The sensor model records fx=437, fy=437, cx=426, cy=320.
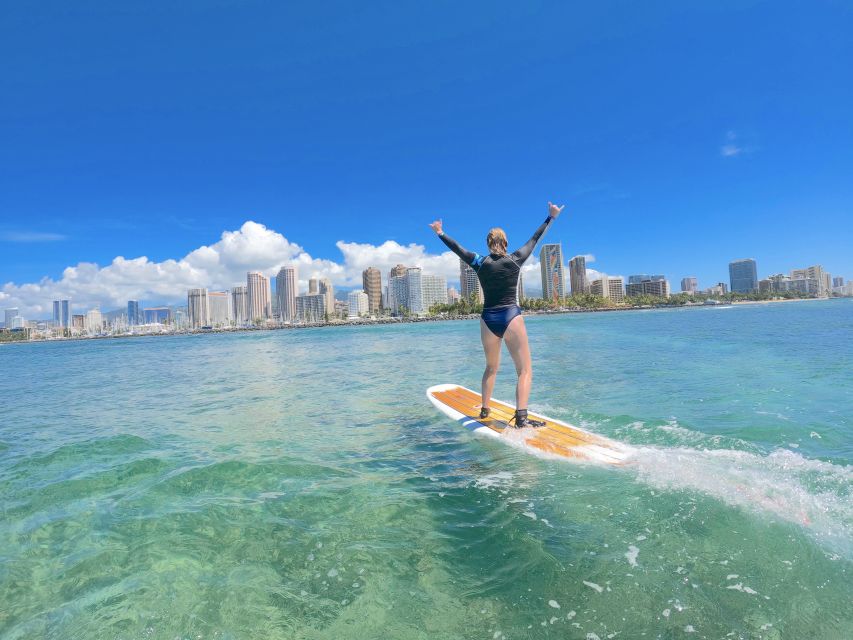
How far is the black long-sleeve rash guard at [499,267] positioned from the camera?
7207mm

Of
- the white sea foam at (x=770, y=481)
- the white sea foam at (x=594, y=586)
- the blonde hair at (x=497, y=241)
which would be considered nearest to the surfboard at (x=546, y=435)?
the white sea foam at (x=770, y=481)

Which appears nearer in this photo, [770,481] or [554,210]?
[770,481]

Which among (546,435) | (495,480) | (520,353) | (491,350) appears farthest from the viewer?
(491,350)

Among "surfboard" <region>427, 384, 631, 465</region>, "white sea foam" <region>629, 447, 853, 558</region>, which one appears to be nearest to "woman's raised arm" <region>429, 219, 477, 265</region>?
"surfboard" <region>427, 384, 631, 465</region>

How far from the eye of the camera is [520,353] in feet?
23.4

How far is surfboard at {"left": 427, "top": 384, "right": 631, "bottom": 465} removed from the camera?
6.05m

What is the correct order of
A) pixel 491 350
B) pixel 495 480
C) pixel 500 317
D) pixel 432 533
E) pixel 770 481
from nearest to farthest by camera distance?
1. pixel 432 533
2. pixel 770 481
3. pixel 495 480
4. pixel 500 317
5. pixel 491 350

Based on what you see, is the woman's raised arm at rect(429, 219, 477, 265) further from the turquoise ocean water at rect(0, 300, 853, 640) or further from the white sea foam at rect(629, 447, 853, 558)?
the white sea foam at rect(629, 447, 853, 558)

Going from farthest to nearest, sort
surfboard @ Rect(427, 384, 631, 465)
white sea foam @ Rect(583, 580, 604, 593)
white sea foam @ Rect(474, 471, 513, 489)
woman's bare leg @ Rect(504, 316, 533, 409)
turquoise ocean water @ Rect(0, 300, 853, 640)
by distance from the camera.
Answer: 1. woman's bare leg @ Rect(504, 316, 533, 409)
2. surfboard @ Rect(427, 384, 631, 465)
3. white sea foam @ Rect(474, 471, 513, 489)
4. white sea foam @ Rect(583, 580, 604, 593)
5. turquoise ocean water @ Rect(0, 300, 853, 640)

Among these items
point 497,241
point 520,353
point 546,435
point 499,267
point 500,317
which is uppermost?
point 497,241

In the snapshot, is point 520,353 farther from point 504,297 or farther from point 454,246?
point 454,246

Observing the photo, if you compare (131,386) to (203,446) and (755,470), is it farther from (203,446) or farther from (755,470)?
(755,470)

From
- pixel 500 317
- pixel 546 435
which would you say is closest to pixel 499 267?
pixel 500 317

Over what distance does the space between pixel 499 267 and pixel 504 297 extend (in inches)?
20.0
